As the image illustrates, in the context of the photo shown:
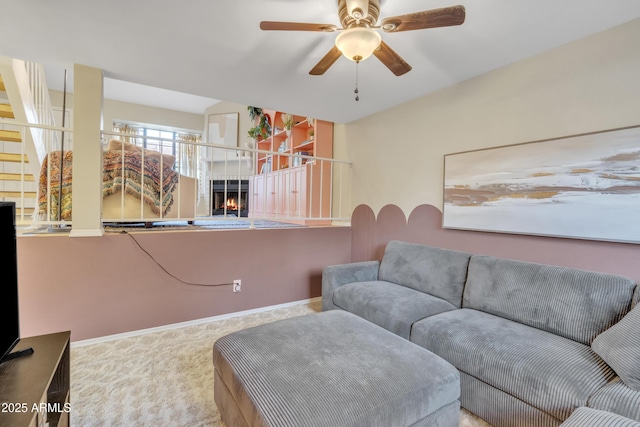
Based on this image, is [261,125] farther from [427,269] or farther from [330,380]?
[330,380]

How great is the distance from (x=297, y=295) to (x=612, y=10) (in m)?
3.34

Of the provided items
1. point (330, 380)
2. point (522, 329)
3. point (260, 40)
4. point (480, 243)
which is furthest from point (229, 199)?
point (522, 329)

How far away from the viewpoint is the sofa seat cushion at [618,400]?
1.02m

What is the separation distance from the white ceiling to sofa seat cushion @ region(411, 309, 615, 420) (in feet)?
6.17

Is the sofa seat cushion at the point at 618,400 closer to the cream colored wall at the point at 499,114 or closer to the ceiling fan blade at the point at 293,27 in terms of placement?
the cream colored wall at the point at 499,114

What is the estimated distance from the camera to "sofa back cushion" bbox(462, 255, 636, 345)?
4.96ft

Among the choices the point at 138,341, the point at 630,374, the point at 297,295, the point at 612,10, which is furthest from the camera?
the point at 297,295

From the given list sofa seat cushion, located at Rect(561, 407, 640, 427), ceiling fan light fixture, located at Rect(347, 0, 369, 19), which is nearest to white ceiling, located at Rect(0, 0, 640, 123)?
ceiling fan light fixture, located at Rect(347, 0, 369, 19)

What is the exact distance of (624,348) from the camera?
47.5 inches

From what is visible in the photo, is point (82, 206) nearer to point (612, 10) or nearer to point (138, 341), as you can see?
point (138, 341)

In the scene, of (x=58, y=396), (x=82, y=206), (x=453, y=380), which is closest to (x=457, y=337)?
(x=453, y=380)

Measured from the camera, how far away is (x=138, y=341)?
A: 2.30 meters

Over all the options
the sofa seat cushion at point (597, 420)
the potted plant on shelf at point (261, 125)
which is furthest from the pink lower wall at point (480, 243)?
the potted plant on shelf at point (261, 125)

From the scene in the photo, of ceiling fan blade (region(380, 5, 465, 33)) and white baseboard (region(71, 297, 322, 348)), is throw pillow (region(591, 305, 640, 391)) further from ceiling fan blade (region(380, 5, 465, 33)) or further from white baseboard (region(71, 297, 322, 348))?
white baseboard (region(71, 297, 322, 348))
